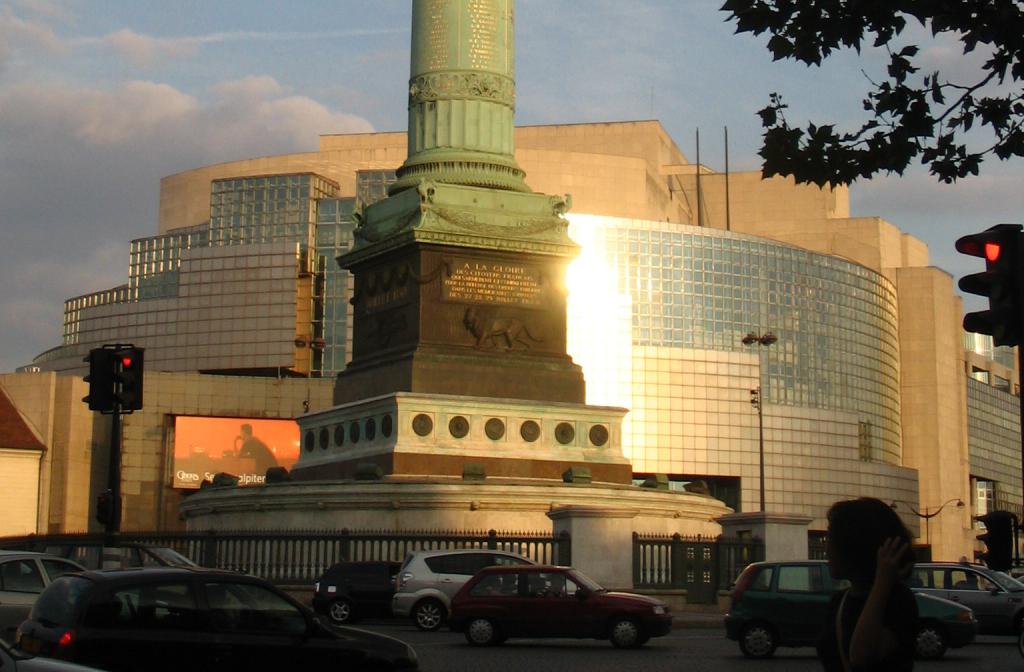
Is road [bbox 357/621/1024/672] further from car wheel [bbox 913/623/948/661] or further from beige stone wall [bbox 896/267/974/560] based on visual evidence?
beige stone wall [bbox 896/267/974/560]

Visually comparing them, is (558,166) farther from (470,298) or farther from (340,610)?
(340,610)

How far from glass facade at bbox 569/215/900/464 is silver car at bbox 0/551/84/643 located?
3597 inches

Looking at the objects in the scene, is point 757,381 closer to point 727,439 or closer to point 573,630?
point 727,439

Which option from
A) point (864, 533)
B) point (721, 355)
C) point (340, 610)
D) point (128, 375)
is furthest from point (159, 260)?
point (864, 533)

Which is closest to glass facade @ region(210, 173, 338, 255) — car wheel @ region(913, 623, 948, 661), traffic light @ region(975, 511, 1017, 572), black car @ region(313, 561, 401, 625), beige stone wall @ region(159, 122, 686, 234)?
beige stone wall @ region(159, 122, 686, 234)

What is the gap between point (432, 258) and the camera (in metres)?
42.4

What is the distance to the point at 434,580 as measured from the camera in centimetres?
3183

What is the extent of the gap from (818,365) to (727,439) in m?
10.1

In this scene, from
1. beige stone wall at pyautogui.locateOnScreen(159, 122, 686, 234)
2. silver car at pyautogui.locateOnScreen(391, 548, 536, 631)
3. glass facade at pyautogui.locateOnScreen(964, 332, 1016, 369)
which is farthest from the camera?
glass facade at pyautogui.locateOnScreen(964, 332, 1016, 369)

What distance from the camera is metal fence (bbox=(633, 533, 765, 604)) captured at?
37750 mm

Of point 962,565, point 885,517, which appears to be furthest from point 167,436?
point 885,517

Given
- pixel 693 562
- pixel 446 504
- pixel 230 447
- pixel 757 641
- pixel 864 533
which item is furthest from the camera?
pixel 230 447

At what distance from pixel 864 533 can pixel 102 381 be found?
20779mm

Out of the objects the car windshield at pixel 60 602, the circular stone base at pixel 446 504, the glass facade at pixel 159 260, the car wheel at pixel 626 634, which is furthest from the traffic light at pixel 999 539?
the glass facade at pixel 159 260
